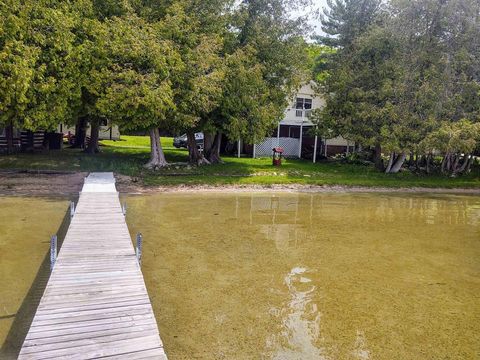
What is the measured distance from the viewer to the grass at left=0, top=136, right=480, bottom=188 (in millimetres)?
17750

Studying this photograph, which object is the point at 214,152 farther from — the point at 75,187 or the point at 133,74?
the point at 75,187

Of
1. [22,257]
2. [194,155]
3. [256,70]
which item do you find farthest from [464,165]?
[22,257]

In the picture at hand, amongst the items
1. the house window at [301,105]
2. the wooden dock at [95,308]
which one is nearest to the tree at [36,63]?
the wooden dock at [95,308]

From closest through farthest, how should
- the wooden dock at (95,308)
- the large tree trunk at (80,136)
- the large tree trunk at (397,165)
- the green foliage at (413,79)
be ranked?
the wooden dock at (95,308) → the green foliage at (413,79) → the large tree trunk at (397,165) → the large tree trunk at (80,136)

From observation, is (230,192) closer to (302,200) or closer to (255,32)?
(302,200)

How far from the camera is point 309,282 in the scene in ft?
23.6

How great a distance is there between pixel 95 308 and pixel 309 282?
147 inches

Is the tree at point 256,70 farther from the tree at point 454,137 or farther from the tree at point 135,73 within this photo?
the tree at point 454,137

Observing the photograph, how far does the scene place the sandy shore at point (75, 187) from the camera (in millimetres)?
14344

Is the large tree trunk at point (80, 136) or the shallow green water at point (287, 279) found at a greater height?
the large tree trunk at point (80, 136)

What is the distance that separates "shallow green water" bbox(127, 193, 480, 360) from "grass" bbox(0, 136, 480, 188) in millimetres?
4412

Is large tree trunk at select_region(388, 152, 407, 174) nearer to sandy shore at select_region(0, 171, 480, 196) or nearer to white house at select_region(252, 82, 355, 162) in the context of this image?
sandy shore at select_region(0, 171, 480, 196)

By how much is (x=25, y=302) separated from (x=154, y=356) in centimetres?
292

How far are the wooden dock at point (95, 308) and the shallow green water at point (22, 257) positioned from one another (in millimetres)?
621
